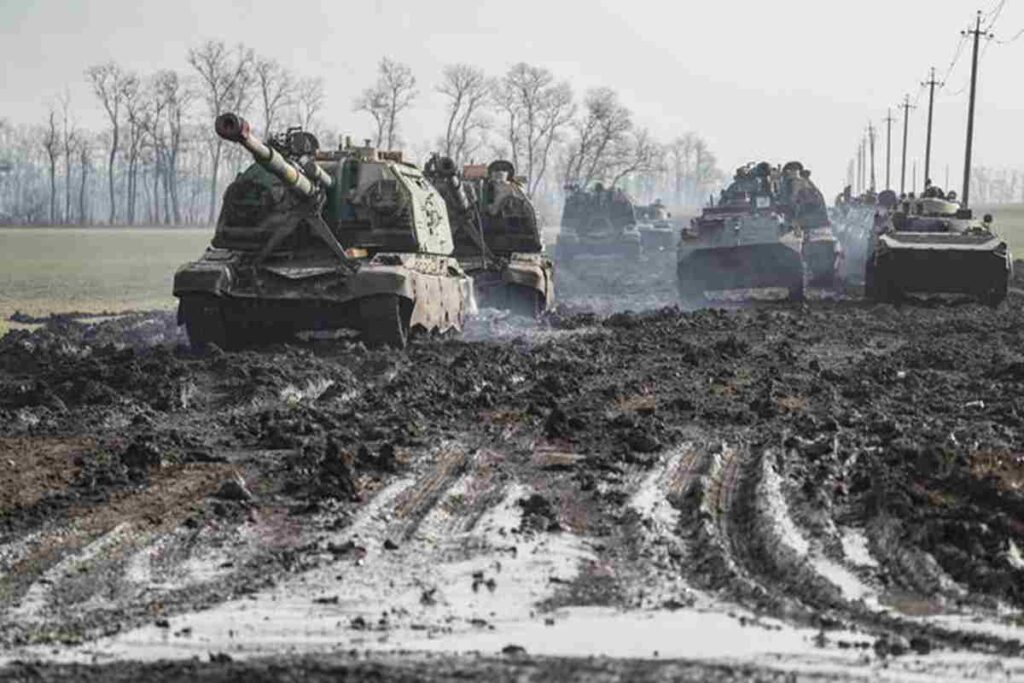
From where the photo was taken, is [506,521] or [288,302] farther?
[288,302]

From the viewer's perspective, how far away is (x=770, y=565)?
24.2ft

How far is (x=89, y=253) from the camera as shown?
57.3m

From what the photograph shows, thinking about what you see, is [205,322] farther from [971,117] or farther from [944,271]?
[971,117]

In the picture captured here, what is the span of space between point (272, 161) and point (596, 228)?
26.4 metres

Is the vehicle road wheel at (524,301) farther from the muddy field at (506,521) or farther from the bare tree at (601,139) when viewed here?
the bare tree at (601,139)

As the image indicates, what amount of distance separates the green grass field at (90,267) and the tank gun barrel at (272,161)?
27.5ft

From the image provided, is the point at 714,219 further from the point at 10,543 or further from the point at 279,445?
the point at 10,543

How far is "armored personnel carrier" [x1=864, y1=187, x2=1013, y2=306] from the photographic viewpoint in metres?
26.9

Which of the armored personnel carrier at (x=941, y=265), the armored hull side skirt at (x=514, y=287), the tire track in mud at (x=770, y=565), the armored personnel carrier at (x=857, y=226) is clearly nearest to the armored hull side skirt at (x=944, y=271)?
the armored personnel carrier at (x=941, y=265)

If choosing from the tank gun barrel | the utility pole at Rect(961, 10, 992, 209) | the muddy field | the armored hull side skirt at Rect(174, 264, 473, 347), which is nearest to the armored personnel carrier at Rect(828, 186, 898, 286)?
the utility pole at Rect(961, 10, 992, 209)

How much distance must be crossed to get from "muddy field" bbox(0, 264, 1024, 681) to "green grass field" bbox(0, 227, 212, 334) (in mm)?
13721

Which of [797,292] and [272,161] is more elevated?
[272,161]

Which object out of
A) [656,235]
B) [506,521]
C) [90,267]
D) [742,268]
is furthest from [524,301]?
[656,235]

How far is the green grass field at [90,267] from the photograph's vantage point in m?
32.8
